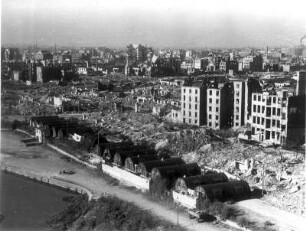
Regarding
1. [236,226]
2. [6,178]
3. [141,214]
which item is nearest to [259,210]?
[236,226]

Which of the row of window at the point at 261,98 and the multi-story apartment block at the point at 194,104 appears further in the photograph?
the multi-story apartment block at the point at 194,104

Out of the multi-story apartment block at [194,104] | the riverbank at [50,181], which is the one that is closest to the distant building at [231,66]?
the multi-story apartment block at [194,104]

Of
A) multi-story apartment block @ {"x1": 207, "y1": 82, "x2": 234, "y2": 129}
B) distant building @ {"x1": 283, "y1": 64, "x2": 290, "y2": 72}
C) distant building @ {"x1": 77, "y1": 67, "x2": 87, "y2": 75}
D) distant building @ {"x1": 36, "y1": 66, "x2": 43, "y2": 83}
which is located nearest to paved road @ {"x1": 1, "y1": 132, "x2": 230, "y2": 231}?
multi-story apartment block @ {"x1": 207, "y1": 82, "x2": 234, "y2": 129}

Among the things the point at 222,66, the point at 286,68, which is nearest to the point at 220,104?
the point at 286,68

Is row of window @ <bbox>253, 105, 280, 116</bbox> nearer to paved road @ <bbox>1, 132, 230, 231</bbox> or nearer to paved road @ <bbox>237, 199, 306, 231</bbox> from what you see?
paved road @ <bbox>237, 199, 306, 231</bbox>

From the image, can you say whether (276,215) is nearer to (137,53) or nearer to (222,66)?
(222,66)

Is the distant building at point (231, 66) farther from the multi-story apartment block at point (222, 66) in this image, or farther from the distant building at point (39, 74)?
the distant building at point (39, 74)
